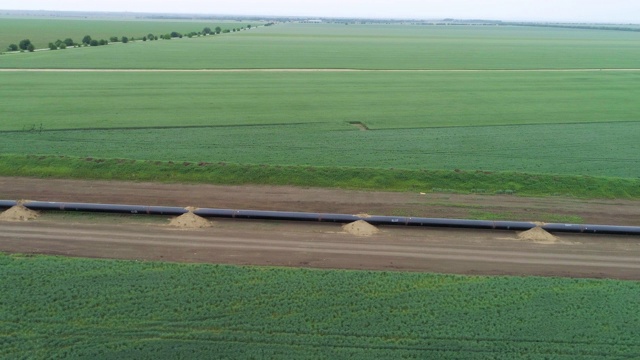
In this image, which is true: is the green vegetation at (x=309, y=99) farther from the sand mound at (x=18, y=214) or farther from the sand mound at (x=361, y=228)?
the sand mound at (x=361, y=228)

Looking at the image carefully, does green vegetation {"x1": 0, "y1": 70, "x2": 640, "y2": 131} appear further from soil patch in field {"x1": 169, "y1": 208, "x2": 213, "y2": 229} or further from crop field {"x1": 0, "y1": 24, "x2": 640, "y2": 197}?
soil patch in field {"x1": 169, "y1": 208, "x2": 213, "y2": 229}

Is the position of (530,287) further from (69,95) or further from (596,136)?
(69,95)

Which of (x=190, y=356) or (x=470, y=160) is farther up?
(x=470, y=160)

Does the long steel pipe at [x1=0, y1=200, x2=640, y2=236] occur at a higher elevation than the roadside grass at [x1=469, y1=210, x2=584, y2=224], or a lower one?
lower

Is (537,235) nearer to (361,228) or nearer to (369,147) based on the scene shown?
(361,228)

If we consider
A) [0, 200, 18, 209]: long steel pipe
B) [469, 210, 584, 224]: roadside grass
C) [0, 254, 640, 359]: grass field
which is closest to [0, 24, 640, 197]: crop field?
[469, 210, 584, 224]: roadside grass

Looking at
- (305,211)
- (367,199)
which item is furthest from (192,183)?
(367,199)
